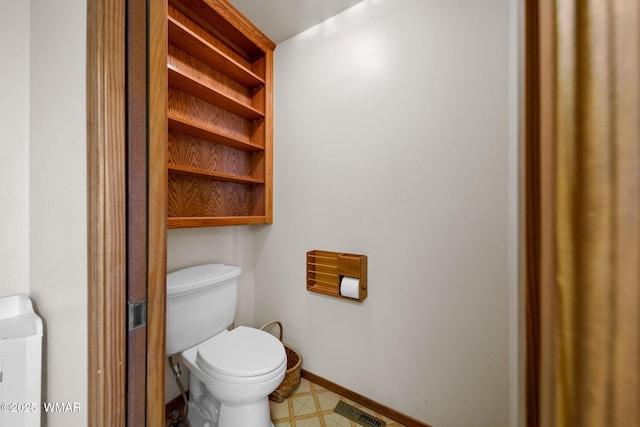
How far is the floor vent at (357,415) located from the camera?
1.36 metres

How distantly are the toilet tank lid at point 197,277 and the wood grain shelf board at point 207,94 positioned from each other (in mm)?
1037

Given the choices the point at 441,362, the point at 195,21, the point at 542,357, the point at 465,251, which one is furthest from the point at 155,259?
the point at 195,21

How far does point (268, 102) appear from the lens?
1.76 m

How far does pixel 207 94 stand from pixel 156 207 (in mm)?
1125

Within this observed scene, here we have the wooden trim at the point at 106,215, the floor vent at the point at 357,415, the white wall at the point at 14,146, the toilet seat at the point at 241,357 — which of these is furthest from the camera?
the floor vent at the point at 357,415

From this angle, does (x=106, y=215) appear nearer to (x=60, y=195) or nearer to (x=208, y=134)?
(x=60, y=195)

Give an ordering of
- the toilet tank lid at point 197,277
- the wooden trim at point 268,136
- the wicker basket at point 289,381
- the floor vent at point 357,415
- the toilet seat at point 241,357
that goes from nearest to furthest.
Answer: the toilet seat at point 241,357, the toilet tank lid at point 197,277, the floor vent at point 357,415, the wicker basket at point 289,381, the wooden trim at point 268,136

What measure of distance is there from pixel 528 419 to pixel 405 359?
121 centimetres

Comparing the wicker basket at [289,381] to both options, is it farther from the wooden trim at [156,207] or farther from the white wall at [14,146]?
the white wall at [14,146]

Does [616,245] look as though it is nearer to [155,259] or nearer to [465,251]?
[155,259]

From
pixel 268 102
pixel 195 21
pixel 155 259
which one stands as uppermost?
pixel 195 21

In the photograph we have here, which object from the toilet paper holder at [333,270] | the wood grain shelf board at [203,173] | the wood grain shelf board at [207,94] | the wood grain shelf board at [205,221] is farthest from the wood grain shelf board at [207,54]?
the toilet paper holder at [333,270]

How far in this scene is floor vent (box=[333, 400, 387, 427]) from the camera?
4.45ft

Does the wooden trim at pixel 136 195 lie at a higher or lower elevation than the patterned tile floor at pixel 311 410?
higher
